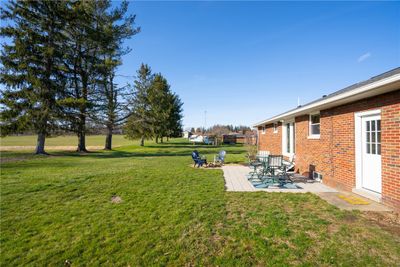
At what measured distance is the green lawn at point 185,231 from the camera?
9.27 ft

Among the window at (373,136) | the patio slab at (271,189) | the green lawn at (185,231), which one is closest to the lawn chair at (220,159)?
the patio slab at (271,189)

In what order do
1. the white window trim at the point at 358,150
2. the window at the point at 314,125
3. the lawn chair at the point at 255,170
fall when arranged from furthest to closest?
1. the window at the point at 314,125
2. the lawn chair at the point at 255,170
3. the white window trim at the point at 358,150

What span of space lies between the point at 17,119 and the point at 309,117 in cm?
1970

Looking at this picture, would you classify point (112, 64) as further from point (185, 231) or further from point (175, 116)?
point (185, 231)

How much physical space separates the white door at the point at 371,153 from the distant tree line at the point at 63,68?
17311 millimetres

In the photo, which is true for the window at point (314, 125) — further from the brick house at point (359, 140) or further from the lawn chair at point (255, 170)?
the lawn chair at point (255, 170)

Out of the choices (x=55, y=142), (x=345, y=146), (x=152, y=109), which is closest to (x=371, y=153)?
(x=345, y=146)

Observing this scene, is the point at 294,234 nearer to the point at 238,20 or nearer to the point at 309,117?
the point at 309,117

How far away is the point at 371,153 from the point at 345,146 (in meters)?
0.79

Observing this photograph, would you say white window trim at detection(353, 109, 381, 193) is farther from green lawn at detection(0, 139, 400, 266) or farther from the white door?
green lawn at detection(0, 139, 400, 266)

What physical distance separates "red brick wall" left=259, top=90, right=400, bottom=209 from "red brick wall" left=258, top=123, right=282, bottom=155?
267 centimetres

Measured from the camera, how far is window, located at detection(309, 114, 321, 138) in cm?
797

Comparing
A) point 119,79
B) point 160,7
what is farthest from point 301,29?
point 119,79

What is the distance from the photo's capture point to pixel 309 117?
8.44 metres
